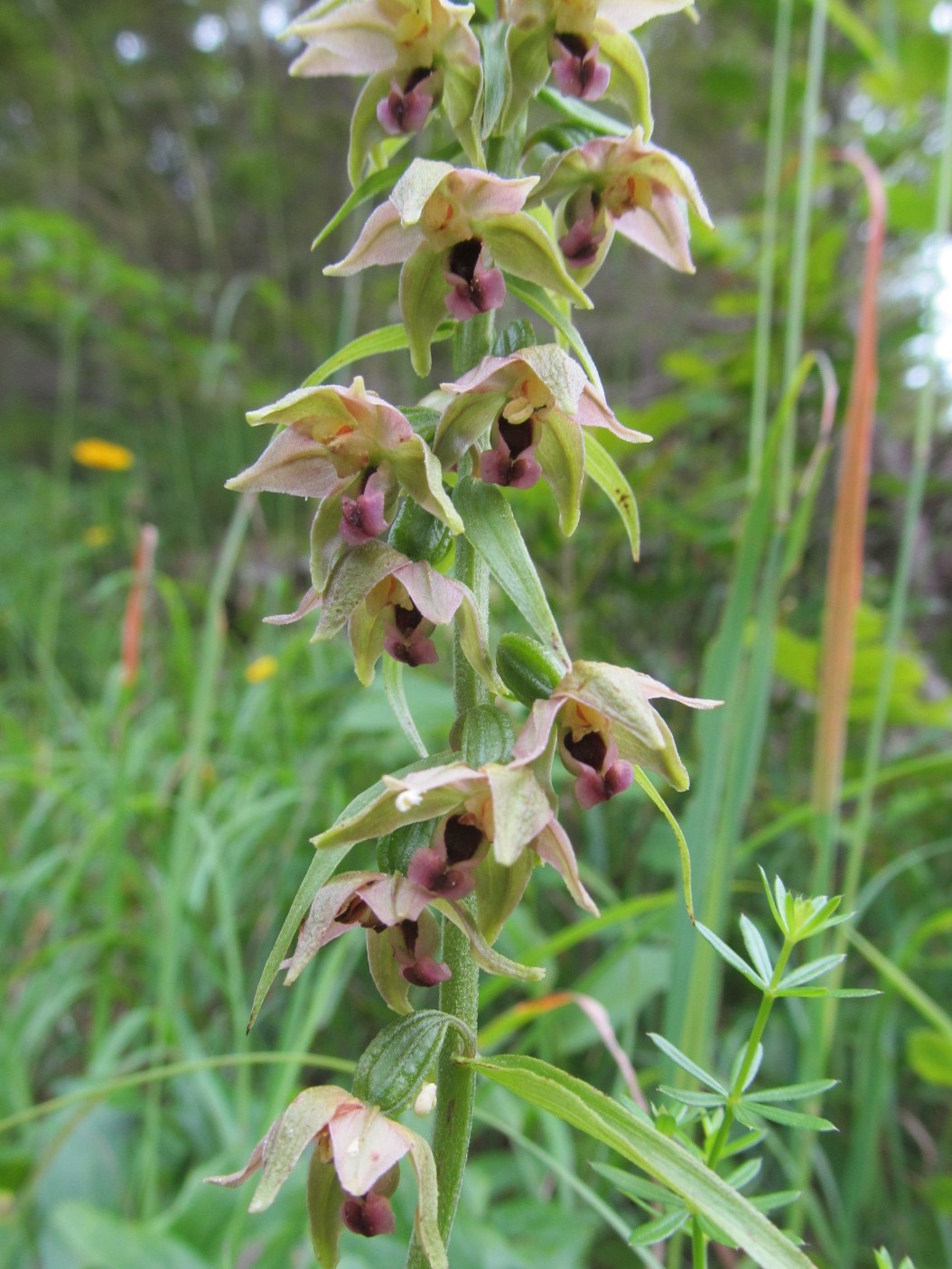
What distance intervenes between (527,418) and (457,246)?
0.48 ft

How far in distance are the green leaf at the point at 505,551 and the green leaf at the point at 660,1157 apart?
278 mm

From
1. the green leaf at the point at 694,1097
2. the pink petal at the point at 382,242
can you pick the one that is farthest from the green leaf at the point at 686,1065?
the pink petal at the point at 382,242

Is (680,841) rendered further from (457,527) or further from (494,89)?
(494,89)

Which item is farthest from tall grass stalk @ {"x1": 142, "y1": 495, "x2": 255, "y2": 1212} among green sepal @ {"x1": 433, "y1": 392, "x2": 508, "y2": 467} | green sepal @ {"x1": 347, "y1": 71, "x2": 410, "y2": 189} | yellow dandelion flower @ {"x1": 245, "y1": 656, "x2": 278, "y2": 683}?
green sepal @ {"x1": 433, "y1": 392, "x2": 508, "y2": 467}

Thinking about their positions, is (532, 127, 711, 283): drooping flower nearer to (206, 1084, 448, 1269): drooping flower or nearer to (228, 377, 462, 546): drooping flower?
(228, 377, 462, 546): drooping flower

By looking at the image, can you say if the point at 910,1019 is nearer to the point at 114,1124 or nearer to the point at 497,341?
the point at 114,1124

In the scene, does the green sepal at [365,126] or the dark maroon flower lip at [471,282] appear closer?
the dark maroon flower lip at [471,282]

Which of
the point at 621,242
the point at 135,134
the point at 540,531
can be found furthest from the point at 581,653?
the point at 135,134

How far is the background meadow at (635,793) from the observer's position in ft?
4.15

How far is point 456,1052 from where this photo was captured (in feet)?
2.35

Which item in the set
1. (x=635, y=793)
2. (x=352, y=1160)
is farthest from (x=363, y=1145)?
(x=635, y=793)

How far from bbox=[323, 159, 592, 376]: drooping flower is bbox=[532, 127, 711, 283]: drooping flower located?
91 millimetres

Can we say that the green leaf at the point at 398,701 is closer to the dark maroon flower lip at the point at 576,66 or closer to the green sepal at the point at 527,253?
the green sepal at the point at 527,253

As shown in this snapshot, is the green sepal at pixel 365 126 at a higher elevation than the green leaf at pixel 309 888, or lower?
higher
